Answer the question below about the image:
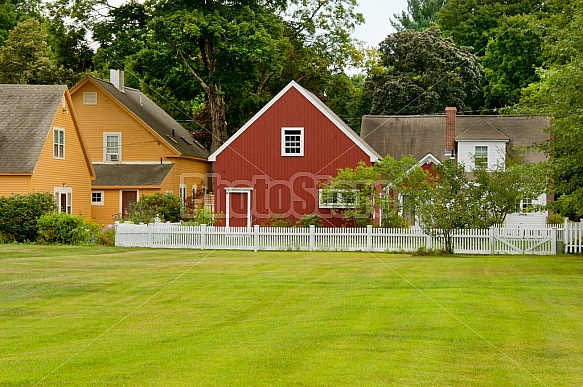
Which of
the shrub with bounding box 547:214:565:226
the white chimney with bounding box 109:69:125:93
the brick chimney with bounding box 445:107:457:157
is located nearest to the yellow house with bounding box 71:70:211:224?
the white chimney with bounding box 109:69:125:93

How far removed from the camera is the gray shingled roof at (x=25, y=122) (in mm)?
34219

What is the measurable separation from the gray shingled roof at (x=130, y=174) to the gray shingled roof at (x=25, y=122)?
8395mm

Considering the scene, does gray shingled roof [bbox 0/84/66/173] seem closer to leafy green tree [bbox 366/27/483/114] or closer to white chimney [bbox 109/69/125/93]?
white chimney [bbox 109/69/125/93]

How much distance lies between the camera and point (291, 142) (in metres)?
37.0

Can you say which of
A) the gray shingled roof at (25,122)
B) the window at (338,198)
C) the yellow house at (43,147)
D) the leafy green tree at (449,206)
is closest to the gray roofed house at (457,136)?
the window at (338,198)

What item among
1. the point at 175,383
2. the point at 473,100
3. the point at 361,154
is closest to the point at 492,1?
the point at 473,100

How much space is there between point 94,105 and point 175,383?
3941 cm

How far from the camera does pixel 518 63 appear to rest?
61.4 m

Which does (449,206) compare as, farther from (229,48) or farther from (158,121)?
(158,121)

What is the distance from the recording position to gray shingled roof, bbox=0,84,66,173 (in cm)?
3422

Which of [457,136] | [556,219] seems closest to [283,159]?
[457,136]

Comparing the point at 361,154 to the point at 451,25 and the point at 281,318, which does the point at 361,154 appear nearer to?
the point at 281,318

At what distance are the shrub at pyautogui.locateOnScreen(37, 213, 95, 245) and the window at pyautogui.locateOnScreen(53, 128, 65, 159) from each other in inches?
261

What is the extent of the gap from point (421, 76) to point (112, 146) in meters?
25.8
